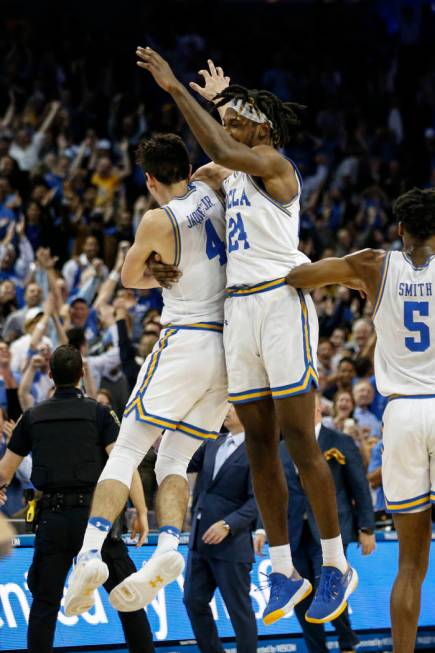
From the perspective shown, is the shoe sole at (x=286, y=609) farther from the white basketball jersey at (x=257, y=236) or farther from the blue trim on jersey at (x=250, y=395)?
the white basketball jersey at (x=257, y=236)

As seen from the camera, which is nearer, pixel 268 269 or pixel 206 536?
pixel 268 269

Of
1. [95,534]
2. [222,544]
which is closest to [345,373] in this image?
[222,544]

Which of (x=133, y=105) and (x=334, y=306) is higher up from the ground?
(x=133, y=105)

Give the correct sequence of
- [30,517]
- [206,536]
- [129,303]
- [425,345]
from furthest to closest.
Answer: [129,303]
[206,536]
[30,517]
[425,345]

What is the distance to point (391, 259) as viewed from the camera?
20.5ft

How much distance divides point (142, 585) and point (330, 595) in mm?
1130

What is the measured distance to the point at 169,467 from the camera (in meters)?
5.99

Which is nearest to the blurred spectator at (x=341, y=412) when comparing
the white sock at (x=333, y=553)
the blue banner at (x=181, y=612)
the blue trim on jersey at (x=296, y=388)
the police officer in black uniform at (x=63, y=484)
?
the blue banner at (x=181, y=612)

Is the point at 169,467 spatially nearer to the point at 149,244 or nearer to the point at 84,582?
the point at 84,582

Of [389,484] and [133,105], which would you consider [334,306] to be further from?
[389,484]

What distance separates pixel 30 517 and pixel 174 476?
2.07 meters

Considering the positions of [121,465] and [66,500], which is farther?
[66,500]

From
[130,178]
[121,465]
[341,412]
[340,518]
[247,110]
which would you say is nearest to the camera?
[121,465]

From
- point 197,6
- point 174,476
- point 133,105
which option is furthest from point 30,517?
point 197,6
